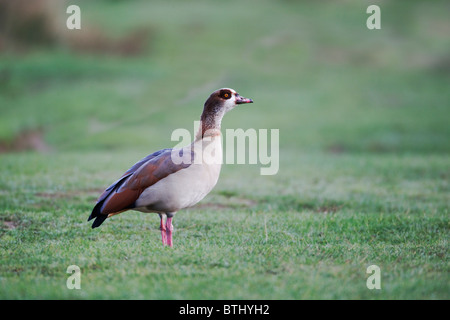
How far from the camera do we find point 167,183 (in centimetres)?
648

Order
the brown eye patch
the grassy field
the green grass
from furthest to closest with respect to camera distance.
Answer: the brown eye patch → the grassy field → the green grass

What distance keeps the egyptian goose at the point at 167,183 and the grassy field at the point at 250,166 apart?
1.68ft

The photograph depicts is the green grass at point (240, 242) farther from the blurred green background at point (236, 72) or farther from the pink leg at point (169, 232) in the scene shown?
the blurred green background at point (236, 72)

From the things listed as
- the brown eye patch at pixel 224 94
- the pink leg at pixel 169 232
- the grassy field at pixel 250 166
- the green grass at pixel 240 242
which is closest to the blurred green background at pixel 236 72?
the grassy field at pixel 250 166

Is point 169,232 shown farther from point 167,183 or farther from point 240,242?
point 240,242

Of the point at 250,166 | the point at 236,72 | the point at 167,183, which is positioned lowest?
the point at 250,166

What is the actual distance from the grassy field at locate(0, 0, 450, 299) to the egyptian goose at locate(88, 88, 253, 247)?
1.68 feet

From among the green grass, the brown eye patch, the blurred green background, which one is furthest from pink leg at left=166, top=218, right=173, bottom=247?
the blurred green background

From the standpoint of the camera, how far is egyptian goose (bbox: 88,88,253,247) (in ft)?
21.2

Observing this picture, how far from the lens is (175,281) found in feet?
18.1

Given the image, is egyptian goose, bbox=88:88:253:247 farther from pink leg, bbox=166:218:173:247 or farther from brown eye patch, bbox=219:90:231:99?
brown eye patch, bbox=219:90:231:99

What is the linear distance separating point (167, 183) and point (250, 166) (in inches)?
325

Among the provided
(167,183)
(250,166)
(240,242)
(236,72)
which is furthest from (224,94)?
(236,72)
